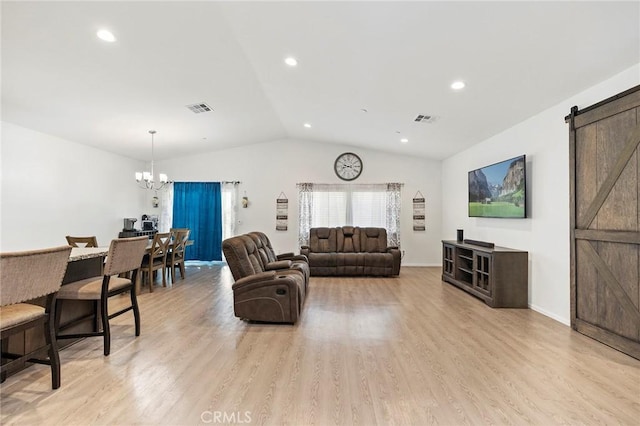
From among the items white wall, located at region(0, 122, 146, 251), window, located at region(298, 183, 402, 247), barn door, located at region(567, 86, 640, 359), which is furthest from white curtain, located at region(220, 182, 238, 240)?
barn door, located at region(567, 86, 640, 359)

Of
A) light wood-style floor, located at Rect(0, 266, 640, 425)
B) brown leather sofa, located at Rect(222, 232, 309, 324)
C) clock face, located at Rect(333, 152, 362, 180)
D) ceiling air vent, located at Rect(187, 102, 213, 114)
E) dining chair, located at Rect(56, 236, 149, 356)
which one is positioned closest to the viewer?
light wood-style floor, located at Rect(0, 266, 640, 425)

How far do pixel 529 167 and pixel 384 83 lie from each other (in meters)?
2.30

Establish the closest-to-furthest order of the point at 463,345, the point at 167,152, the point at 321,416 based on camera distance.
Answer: the point at 321,416 < the point at 463,345 < the point at 167,152

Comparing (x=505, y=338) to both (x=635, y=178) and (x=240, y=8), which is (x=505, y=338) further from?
(x=240, y=8)

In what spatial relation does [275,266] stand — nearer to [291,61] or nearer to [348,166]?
[291,61]

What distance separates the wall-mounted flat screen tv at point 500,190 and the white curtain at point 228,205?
5.38 metres

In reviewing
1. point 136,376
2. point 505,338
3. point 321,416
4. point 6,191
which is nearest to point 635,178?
point 505,338

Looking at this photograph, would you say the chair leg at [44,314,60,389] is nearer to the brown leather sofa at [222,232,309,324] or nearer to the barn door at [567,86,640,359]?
the brown leather sofa at [222,232,309,324]

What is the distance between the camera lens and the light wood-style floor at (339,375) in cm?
194

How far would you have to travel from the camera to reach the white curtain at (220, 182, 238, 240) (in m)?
7.89

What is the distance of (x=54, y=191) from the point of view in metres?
5.36

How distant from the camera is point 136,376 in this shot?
2391 millimetres

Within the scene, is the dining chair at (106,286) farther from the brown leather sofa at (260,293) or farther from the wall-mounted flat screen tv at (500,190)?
the wall-mounted flat screen tv at (500,190)

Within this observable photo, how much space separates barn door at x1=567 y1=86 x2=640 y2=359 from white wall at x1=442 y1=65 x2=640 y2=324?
0.19 m
